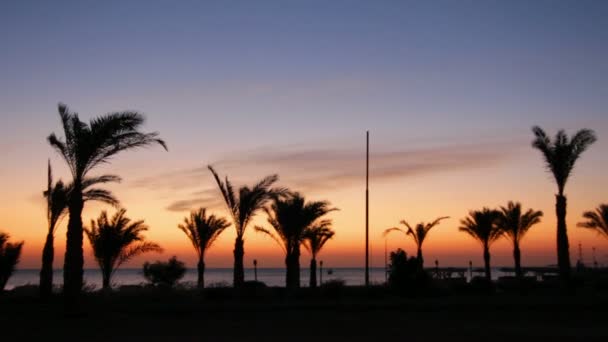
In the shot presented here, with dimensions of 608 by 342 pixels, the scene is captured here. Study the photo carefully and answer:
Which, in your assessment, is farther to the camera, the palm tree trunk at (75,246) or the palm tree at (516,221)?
the palm tree at (516,221)

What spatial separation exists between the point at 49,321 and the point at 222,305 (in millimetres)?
7419

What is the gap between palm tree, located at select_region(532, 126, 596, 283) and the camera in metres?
32.1

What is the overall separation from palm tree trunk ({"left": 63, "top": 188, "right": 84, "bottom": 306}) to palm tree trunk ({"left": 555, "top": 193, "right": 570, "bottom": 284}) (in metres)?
23.7

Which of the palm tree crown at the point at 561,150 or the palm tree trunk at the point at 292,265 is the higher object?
the palm tree crown at the point at 561,150

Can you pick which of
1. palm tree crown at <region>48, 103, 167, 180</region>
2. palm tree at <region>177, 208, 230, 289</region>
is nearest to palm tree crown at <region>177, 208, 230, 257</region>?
palm tree at <region>177, 208, 230, 289</region>

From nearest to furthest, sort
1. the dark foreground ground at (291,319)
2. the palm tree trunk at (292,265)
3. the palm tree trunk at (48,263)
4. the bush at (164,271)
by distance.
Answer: the dark foreground ground at (291,319), the palm tree trunk at (48,263), the palm tree trunk at (292,265), the bush at (164,271)

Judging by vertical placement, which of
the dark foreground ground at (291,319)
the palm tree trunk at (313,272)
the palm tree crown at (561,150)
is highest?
the palm tree crown at (561,150)

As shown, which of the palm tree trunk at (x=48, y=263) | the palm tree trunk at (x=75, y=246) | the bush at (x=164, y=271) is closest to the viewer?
the palm tree trunk at (x=75, y=246)

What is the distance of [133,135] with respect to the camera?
2150 centimetres

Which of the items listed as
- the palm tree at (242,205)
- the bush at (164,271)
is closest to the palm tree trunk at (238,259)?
the palm tree at (242,205)

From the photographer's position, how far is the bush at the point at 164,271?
46281 millimetres

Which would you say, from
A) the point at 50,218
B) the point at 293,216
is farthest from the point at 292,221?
the point at 50,218

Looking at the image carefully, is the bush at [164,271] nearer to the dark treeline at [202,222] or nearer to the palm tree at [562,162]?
the dark treeline at [202,222]

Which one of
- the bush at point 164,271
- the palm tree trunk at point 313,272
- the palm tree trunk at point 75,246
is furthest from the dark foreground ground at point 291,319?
the bush at point 164,271
